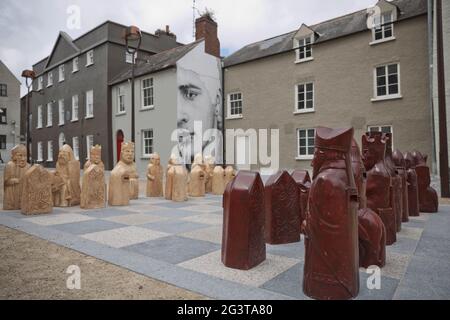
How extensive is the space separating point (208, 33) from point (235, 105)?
492cm

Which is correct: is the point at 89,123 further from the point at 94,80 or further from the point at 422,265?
the point at 422,265

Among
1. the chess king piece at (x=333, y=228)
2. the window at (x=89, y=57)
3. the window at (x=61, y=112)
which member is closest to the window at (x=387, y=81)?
the chess king piece at (x=333, y=228)

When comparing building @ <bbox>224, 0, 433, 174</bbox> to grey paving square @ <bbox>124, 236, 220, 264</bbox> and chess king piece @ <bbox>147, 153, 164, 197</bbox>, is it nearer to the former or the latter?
chess king piece @ <bbox>147, 153, 164, 197</bbox>

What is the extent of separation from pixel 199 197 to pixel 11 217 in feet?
15.3

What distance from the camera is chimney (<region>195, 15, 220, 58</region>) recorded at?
2072cm

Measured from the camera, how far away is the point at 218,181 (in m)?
10.3

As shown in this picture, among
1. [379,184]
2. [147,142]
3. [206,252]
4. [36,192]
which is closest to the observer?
[206,252]

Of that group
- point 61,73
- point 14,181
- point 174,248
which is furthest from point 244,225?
point 61,73

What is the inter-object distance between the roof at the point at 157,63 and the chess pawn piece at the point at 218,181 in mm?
9955

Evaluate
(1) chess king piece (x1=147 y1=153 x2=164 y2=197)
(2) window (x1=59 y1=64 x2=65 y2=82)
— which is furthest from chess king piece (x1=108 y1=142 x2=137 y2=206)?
(2) window (x1=59 y1=64 x2=65 y2=82)

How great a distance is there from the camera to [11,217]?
592 centimetres

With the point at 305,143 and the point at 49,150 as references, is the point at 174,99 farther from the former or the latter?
the point at 49,150

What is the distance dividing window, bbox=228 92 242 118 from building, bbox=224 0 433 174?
62 millimetres
